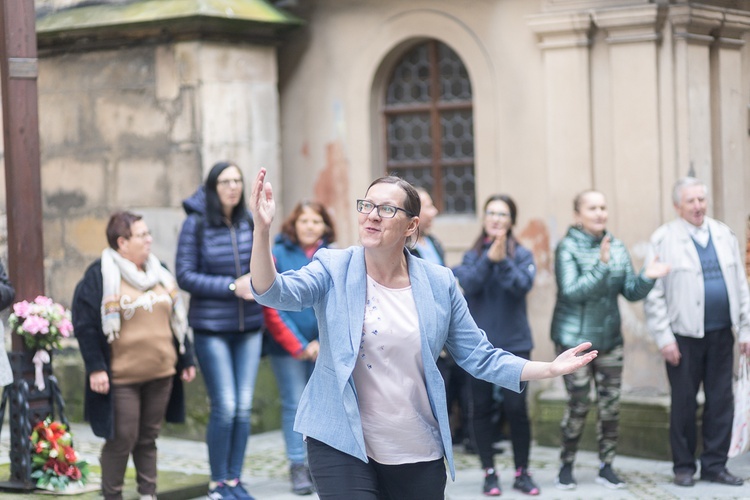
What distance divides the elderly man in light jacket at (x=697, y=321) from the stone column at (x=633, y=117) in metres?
0.82

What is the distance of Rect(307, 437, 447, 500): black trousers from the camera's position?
4762 mm

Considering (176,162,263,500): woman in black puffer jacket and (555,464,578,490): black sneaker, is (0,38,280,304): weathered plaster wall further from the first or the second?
(555,464,578,490): black sneaker

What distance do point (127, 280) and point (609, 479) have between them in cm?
330

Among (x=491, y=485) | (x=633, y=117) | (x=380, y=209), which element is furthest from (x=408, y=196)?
(x=633, y=117)

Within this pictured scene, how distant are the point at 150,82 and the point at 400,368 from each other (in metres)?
6.08

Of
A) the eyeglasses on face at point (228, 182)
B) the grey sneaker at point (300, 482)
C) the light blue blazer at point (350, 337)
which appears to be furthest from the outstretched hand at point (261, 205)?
the grey sneaker at point (300, 482)

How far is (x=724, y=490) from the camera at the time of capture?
821 cm

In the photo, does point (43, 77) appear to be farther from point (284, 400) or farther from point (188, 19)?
point (284, 400)

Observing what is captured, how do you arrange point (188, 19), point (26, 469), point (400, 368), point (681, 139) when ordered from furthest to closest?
1. point (188, 19)
2. point (681, 139)
3. point (26, 469)
4. point (400, 368)

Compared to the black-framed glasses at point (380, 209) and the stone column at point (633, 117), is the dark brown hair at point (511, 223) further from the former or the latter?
the black-framed glasses at point (380, 209)

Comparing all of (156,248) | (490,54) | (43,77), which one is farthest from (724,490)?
(43,77)

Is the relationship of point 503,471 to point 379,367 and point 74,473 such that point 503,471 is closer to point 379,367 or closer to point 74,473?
point 74,473

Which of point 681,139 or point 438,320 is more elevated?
point 681,139

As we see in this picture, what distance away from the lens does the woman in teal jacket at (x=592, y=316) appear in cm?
825
